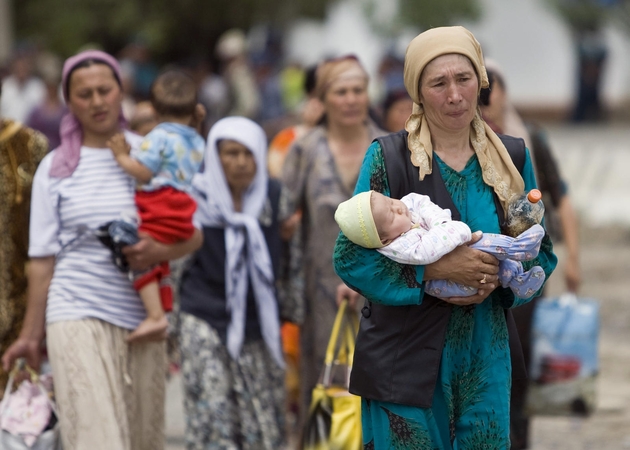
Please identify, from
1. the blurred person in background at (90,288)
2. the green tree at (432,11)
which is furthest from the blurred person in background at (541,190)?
the green tree at (432,11)

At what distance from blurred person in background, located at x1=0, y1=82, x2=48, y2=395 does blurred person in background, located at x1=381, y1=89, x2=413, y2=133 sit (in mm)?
2239

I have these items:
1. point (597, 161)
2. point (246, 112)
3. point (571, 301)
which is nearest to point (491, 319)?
point (571, 301)

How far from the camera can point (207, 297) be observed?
19.5ft

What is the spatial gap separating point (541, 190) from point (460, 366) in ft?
8.92

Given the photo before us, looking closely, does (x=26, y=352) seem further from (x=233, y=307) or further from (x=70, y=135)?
(x=233, y=307)

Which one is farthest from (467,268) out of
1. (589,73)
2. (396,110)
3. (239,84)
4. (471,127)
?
(589,73)

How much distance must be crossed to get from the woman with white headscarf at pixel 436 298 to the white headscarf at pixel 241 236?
196 cm

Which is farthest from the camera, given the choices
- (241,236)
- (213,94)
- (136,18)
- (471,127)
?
(136,18)

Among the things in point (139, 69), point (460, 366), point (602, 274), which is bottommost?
point (602, 274)

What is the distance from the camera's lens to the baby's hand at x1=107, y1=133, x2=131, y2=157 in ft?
16.3

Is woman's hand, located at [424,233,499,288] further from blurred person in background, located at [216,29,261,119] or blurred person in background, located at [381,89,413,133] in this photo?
blurred person in background, located at [216,29,261,119]

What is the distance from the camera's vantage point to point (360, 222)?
3801mm

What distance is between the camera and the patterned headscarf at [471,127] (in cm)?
391

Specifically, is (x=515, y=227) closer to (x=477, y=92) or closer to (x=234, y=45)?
(x=477, y=92)
